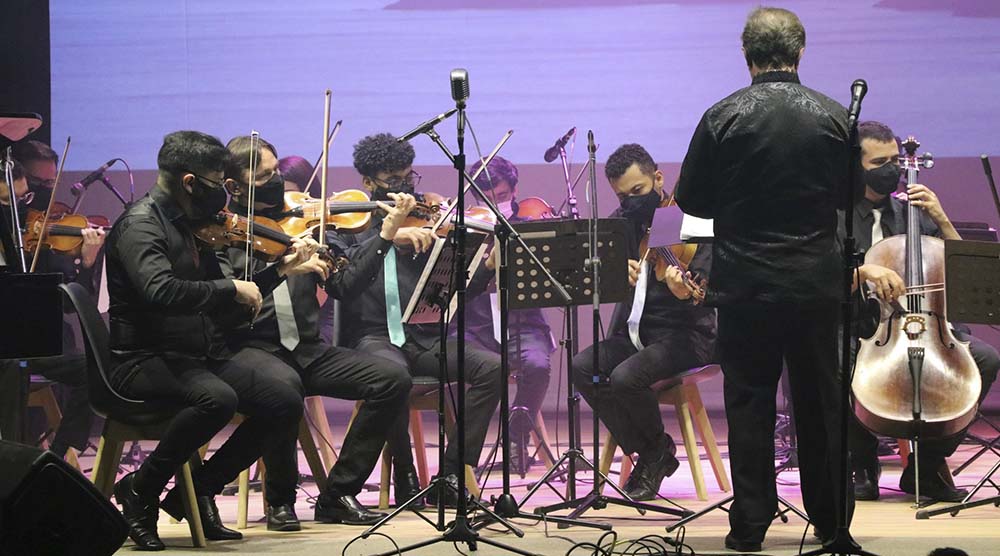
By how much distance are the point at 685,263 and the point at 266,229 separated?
5.74 ft

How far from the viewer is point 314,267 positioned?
4.39 metres

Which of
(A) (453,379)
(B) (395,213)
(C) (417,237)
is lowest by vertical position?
(A) (453,379)

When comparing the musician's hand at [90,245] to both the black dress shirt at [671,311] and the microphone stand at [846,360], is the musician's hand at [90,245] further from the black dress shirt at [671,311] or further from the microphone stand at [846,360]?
the microphone stand at [846,360]

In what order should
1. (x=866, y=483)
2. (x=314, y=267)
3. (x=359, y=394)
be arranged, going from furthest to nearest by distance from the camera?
(x=866, y=483) < (x=359, y=394) < (x=314, y=267)

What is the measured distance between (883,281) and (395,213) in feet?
6.20

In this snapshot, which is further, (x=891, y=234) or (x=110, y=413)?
(x=891, y=234)

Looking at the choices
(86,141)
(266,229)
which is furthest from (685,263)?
(86,141)

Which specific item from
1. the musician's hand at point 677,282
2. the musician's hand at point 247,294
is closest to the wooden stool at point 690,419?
the musician's hand at point 677,282

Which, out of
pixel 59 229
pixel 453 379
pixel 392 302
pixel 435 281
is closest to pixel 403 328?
pixel 392 302

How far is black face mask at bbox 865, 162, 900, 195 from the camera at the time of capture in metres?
A: 4.86

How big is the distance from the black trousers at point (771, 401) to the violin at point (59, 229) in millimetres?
3277

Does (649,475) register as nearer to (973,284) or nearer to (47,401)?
(973,284)

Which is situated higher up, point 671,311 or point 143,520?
point 671,311

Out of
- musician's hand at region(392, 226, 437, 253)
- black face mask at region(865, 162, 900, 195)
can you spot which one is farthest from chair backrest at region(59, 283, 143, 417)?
black face mask at region(865, 162, 900, 195)
